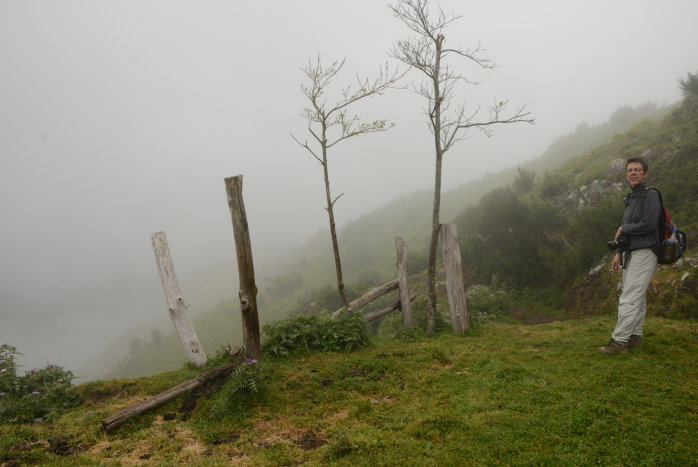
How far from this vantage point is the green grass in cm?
374

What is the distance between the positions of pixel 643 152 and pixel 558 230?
14.9ft

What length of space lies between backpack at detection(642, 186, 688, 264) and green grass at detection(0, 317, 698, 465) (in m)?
1.57

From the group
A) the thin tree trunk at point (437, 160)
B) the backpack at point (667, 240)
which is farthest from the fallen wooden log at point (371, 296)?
the backpack at point (667, 240)

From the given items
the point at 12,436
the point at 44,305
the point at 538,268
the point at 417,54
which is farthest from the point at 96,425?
the point at 44,305

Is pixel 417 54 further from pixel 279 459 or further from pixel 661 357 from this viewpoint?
pixel 279 459

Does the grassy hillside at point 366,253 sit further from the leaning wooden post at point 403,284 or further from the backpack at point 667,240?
the backpack at point 667,240

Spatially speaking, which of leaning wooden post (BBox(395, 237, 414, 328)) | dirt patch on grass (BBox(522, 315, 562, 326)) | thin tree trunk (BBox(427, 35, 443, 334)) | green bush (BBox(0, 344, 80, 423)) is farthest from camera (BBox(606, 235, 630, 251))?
green bush (BBox(0, 344, 80, 423))

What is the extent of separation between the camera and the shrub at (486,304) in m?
10.2

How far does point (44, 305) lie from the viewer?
116625mm

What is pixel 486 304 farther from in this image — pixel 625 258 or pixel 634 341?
pixel 625 258

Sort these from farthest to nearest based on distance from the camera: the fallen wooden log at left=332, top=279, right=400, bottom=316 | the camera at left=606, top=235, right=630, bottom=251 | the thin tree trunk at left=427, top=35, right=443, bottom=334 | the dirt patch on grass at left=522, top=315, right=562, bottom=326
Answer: the dirt patch on grass at left=522, top=315, right=562, bottom=326, the fallen wooden log at left=332, top=279, right=400, bottom=316, the thin tree trunk at left=427, top=35, right=443, bottom=334, the camera at left=606, top=235, right=630, bottom=251

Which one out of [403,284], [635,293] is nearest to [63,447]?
[403,284]

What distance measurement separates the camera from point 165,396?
5.99 m

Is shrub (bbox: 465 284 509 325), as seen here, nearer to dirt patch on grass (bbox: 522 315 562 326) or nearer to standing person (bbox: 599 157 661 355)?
dirt patch on grass (bbox: 522 315 562 326)
